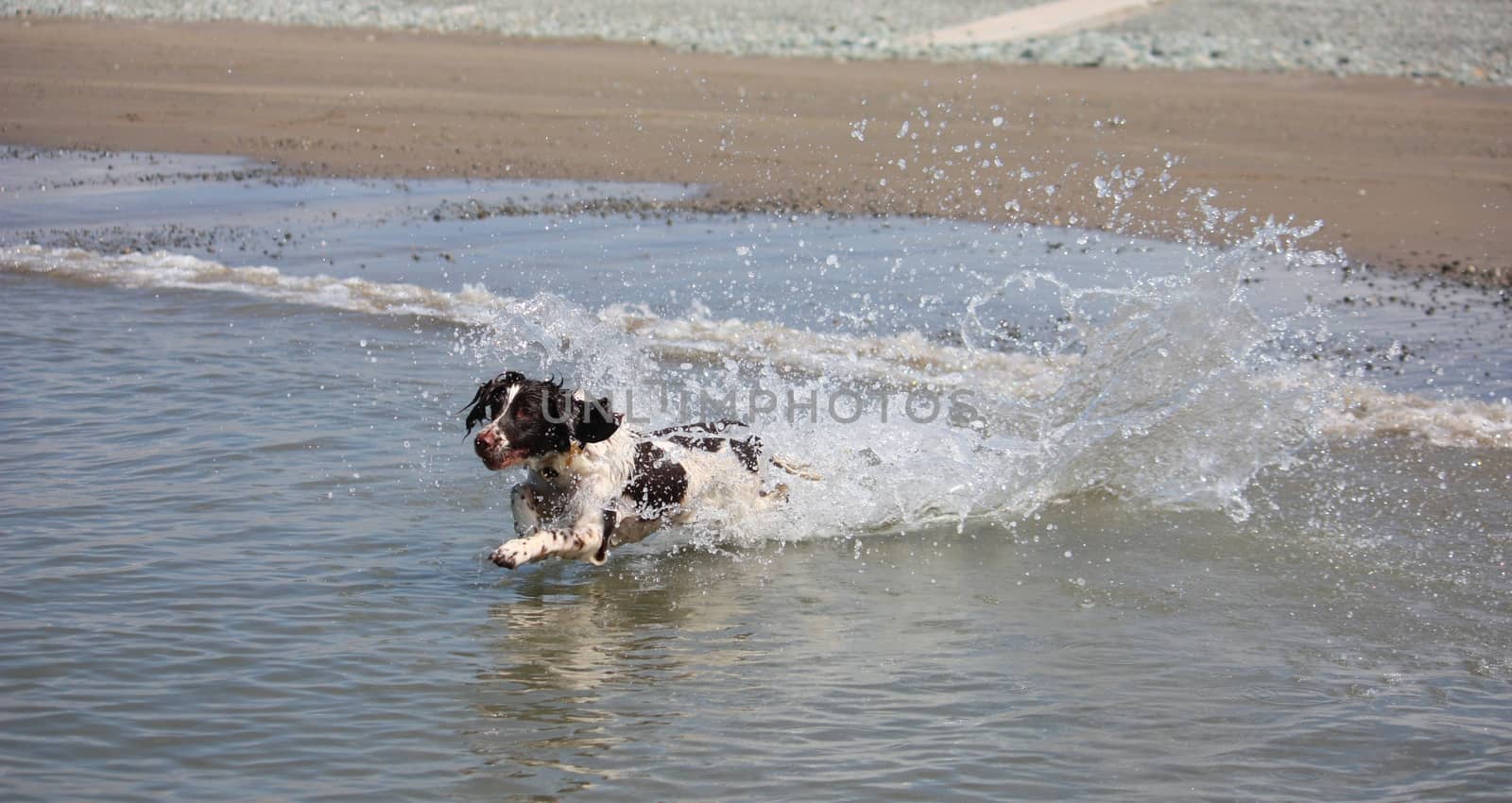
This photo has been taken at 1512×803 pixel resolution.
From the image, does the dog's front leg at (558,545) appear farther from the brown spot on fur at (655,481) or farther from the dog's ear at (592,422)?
the dog's ear at (592,422)

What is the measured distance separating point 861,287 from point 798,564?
5.49 metres

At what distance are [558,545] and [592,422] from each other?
1.62 ft

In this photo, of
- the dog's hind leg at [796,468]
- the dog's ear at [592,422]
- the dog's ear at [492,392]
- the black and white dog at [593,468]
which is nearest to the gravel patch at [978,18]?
the dog's hind leg at [796,468]

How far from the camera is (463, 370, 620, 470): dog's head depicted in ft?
18.7

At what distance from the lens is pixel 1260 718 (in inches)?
202

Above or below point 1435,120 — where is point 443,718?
below

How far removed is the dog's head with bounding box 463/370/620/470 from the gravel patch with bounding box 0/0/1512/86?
1828cm

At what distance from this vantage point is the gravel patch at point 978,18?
23016 millimetres

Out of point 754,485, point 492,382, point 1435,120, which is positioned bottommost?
point 754,485

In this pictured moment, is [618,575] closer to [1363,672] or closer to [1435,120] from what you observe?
[1363,672]

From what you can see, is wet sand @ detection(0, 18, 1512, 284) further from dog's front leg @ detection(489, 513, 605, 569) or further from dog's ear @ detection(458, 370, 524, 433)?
dog's ear @ detection(458, 370, 524, 433)

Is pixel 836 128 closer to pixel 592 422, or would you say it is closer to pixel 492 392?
pixel 592 422

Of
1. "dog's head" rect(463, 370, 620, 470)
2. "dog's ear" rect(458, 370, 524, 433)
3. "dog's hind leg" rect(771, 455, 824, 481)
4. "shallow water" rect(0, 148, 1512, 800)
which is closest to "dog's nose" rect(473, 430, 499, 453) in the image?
"dog's head" rect(463, 370, 620, 470)

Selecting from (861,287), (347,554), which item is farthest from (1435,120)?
(347,554)
